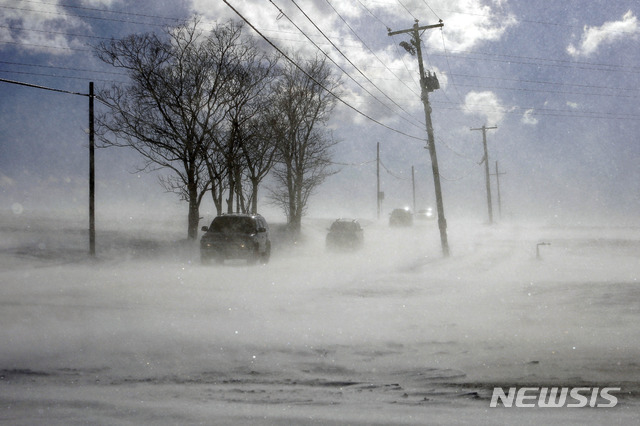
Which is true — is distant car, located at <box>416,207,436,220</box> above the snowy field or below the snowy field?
above

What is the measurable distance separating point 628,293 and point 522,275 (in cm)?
448

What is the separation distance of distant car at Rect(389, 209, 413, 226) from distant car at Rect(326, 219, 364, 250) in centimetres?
2398

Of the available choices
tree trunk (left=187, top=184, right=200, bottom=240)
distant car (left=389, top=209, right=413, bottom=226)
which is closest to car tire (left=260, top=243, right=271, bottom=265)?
tree trunk (left=187, top=184, right=200, bottom=240)

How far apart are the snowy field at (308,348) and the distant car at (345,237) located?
1229cm

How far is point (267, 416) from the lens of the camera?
4164 mm

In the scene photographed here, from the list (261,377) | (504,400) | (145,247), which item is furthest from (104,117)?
(504,400)

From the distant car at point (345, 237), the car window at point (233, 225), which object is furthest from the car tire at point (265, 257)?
the distant car at point (345, 237)

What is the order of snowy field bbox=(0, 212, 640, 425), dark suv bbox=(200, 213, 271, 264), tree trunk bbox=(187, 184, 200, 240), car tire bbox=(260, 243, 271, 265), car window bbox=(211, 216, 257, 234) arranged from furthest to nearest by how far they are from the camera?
tree trunk bbox=(187, 184, 200, 240)
car tire bbox=(260, 243, 271, 265)
car window bbox=(211, 216, 257, 234)
dark suv bbox=(200, 213, 271, 264)
snowy field bbox=(0, 212, 640, 425)

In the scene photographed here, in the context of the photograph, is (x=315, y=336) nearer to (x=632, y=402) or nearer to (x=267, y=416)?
(x=267, y=416)

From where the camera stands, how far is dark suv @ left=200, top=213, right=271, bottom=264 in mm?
18734

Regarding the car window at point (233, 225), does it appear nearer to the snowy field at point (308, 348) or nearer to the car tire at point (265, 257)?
the car tire at point (265, 257)

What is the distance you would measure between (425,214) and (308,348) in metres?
65.5

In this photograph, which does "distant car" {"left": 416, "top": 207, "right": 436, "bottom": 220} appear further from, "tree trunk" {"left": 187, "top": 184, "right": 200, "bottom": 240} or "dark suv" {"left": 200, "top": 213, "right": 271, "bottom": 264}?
"dark suv" {"left": 200, "top": 213, "right": 271, "bottom": 264}

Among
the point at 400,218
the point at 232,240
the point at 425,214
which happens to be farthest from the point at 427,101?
the point at 425,214
